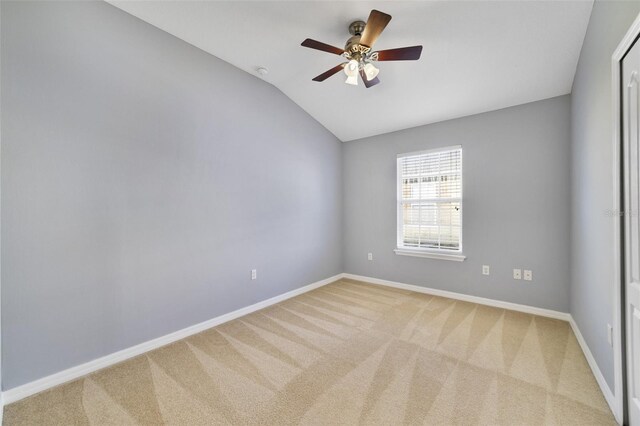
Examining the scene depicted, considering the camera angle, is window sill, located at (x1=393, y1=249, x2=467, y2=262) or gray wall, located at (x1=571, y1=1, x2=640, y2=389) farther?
window sill, located at (x1=393, y1=249, x2=467, y2=262)

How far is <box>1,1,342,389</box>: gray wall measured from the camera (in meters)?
1.78

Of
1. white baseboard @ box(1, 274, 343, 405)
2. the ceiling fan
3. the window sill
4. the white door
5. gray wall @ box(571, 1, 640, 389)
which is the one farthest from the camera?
the window sill

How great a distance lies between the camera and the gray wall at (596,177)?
5.24 feet

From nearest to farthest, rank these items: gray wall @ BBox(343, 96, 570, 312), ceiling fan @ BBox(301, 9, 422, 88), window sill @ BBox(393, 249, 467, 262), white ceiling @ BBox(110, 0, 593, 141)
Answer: ceiling fan @ BBox(301, 9, 422, 88)
white ceiling @ BBox(110, 0, 593, 141)
gray wall @ BBox(343, 96, 570, 312)
window sill @ BBox(393, 249, 467, 262)

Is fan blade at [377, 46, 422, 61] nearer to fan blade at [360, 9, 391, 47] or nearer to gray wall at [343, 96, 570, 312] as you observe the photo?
fan blade at [360, 9, 391, 47]

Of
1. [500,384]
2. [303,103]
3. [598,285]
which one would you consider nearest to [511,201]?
[598,285]

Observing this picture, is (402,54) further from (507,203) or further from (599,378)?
(599,378)

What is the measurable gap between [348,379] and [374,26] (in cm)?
252

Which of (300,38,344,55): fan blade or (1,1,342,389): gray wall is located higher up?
(300,38,344,55): fan blade

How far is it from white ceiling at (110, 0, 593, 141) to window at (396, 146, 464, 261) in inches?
27.9

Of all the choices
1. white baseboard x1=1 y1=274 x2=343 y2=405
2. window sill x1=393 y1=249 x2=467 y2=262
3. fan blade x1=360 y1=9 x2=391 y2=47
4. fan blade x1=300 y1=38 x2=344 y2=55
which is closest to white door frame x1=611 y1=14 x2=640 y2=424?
fan blade x1=360 y1=9 x2=391 y2=47

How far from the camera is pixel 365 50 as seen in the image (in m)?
2.11

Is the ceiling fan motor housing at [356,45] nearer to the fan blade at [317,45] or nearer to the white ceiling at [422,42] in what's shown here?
the white ceiling at [422,42]

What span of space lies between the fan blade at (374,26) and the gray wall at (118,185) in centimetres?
169
